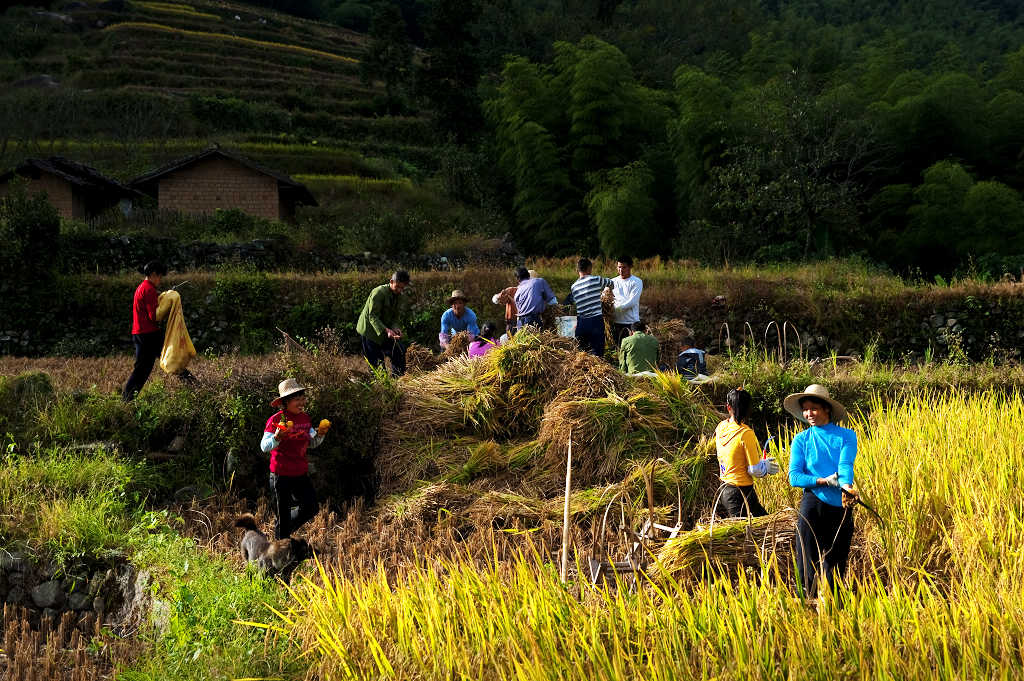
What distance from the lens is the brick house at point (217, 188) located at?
76.4 ft

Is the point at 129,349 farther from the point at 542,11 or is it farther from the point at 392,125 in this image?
the point at 542,11

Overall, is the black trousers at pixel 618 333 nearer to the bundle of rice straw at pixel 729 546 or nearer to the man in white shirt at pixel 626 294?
the man in white shirt at pixel 626 294

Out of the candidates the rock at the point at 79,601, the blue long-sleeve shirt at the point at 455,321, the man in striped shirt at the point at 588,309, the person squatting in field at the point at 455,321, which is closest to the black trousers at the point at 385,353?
the person squatting in field at the point at 455,321

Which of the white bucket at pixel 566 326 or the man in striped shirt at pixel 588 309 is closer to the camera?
the man in striped shirt at pixel 588 309

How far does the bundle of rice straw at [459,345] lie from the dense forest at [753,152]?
12.1m

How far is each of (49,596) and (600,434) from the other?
15.6 feet

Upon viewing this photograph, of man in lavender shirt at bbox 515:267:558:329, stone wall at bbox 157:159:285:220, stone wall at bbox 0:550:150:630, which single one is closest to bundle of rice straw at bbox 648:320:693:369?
man in lavender shirt at bbox 515:267:558:329

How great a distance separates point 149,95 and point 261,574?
33.2 meters

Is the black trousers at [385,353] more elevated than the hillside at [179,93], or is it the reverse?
the hillside at [179,93]

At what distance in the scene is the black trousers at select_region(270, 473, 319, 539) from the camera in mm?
6211

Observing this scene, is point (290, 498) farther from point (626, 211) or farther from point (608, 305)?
point (626, 211)

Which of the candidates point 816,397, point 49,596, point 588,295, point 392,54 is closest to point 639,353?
point 588,295

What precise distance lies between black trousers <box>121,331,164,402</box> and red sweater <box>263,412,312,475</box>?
9.97ft

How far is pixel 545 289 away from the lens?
9516 mm
